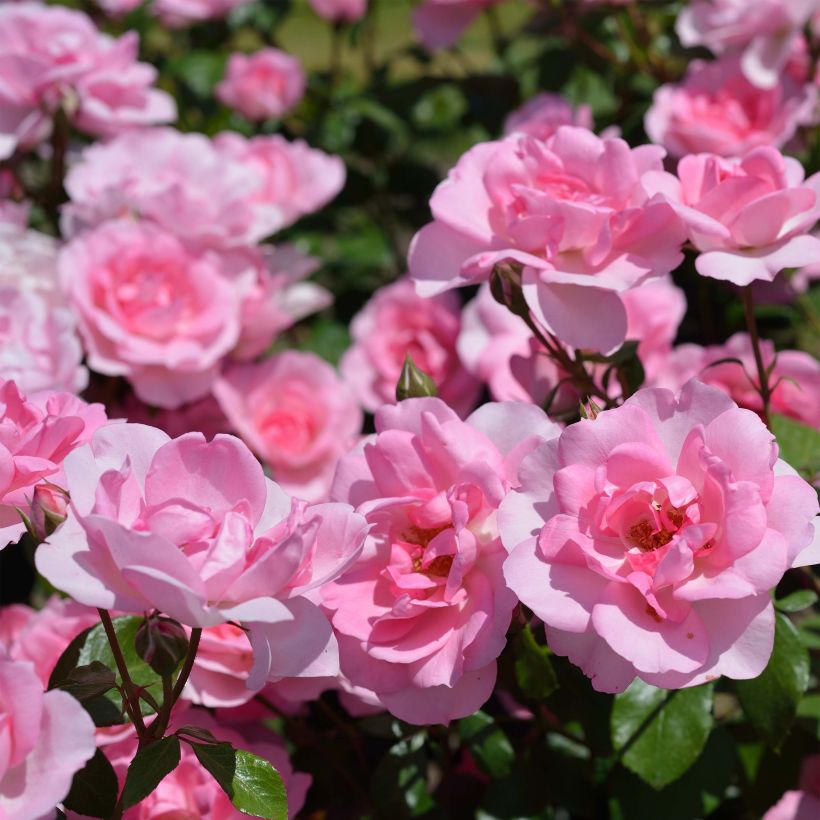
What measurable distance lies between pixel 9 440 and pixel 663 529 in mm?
388

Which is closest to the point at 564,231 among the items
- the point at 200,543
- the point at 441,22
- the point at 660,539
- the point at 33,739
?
the point at 660,539

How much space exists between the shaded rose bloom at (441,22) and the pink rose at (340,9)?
0.25m

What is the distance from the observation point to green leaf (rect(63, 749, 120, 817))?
0.66 m

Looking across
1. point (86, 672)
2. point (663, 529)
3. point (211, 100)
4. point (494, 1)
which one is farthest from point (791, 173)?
point (211, 100)

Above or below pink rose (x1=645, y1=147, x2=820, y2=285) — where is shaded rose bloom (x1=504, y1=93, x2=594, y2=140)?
→ below

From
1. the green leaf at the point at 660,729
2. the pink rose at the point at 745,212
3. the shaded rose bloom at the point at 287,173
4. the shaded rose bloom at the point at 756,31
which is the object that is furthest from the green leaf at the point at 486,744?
the shaded rose bloom at the point at 756,31

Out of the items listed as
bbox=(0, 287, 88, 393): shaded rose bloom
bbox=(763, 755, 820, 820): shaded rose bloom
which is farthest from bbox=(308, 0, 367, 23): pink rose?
bbox=(763, 755, 820, 820): shaded rose bloom

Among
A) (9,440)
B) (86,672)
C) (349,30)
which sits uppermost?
(9,440)

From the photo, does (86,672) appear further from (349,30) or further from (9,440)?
(349,30)

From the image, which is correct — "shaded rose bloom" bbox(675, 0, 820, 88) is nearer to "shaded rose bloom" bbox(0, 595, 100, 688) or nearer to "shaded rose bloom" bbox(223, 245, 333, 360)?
"shaded rose bloom" bbox(223, 245, 333, 360)

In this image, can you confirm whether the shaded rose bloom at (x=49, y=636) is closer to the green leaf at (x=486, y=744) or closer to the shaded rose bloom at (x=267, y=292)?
the green leaf at (x=486, y=744)

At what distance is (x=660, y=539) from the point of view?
64 centimetres

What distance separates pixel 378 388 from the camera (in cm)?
132

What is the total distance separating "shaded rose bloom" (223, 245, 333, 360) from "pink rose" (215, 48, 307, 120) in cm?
54
